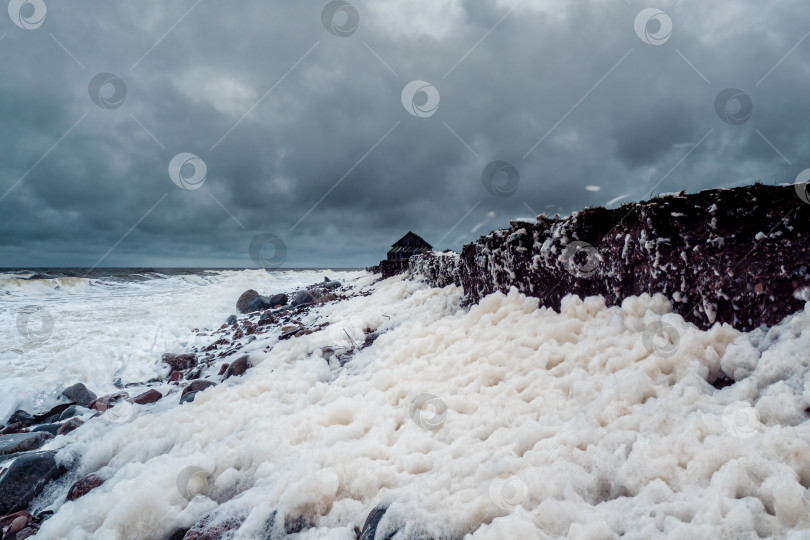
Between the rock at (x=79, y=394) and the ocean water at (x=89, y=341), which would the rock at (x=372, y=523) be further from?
the ocean water at (x=89, y=341)

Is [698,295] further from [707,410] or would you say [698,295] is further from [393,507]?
[393,507]

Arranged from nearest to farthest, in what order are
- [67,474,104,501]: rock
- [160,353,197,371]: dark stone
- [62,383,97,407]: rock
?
[67,474,104,501]: rock < [62,383,97,407]: rock < [160,353,197,371]: dark stone

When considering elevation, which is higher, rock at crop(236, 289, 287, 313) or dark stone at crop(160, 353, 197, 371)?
rock at crop(236, 289, 287, 313)

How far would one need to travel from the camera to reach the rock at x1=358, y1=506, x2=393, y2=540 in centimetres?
254

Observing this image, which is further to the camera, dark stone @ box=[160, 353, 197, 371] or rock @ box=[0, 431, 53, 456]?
dark stone @ box=[160, 353, 197, 371]
